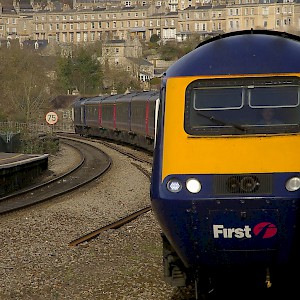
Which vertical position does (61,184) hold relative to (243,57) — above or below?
below

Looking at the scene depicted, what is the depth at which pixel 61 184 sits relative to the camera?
20.5 m

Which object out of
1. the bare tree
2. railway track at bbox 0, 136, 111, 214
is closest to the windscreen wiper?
railway track at bbox 0, 136, 111, 214

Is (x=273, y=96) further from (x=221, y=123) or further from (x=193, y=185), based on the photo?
(x=193, y=185)

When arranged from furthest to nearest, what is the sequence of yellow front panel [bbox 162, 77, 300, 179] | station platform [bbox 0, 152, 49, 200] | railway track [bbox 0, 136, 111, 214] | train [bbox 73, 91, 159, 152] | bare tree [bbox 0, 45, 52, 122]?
bare tree [bbox 0, 45, 52, 122]
train [bbox 73, 91, 159, 152]
station platform [bbox 0, 152, 49, 200]
railway track [bbox 0, 136, 111, 214]
yellow front panel [bbox 162, 77, 300, 179]

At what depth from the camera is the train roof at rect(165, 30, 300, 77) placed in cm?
736

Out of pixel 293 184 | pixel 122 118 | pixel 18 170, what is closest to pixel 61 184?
pixel 18 170

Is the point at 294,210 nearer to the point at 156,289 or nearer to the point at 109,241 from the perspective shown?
the point at 156,289

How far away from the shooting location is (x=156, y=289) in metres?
8.36

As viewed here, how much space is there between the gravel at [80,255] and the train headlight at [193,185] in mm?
1385

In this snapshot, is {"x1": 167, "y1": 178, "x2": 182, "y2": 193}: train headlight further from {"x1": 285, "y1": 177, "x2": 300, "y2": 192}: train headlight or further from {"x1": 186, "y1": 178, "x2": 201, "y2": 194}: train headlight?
{"x1": 285, "y1": 177, "x2": 300, "y2": 192}: train headlight

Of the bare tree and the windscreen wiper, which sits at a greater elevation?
the windscreen wiper

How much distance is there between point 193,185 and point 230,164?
37cm

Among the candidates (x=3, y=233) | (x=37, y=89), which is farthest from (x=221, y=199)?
(x=37, y=89)

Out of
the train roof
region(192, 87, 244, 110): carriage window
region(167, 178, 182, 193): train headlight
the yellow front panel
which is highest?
the train roof
